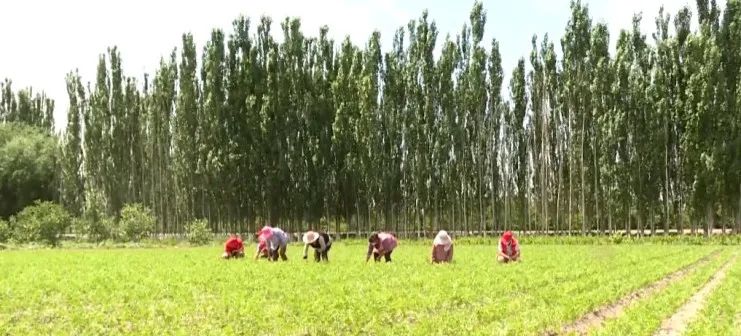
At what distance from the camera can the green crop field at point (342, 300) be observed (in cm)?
998

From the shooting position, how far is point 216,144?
52.8 m

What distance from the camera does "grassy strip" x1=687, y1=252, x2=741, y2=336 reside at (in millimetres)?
9672

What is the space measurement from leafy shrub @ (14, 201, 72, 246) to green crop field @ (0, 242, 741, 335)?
88.7 feet

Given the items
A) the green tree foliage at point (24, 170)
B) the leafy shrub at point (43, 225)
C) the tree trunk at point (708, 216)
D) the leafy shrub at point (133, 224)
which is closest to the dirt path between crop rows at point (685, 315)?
the tree trunk at point (708, 216)

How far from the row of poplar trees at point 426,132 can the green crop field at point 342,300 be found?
93.0 feet

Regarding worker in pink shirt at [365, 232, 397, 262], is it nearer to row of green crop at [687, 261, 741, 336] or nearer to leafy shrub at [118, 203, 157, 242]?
row of green crop at [687, 261, 741, 336]

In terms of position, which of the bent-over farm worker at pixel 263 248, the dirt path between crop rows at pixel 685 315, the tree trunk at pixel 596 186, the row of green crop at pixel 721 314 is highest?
the tree trunk at pixel 596 186

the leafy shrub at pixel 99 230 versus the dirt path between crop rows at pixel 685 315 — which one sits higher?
the leafy shrub at pixel 99 230

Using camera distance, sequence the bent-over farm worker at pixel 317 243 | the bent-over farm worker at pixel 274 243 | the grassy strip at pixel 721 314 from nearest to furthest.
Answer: the grassy strip at pixel 721 314, the bent-over farm worker at pixel 317 243, the bent-over farm worker at pixel 274 243

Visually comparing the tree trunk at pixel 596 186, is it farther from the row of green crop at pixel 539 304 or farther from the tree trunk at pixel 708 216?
the row of green crop at pixel 539 304

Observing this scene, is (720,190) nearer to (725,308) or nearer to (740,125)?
(740,125)

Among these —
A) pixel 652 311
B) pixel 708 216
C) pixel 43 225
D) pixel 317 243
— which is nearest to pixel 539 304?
pixel 652 311

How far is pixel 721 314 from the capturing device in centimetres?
1149

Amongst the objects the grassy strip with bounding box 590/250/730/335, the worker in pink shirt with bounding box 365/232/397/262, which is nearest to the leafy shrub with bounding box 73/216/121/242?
the worker in pink shirt with bounding box 365/232/397/262
